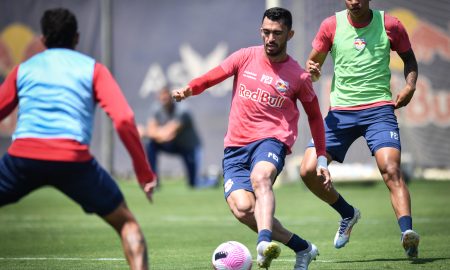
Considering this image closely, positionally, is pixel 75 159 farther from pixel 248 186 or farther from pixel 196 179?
pixel 196 179

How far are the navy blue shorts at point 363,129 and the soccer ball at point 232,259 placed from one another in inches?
85.6

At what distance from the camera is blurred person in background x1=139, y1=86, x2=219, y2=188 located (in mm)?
22922

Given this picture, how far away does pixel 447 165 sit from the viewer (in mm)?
23781

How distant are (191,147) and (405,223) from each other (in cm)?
1443

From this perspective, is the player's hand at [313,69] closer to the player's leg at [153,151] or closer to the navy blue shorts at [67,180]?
the navy blue shorts at [67,180]

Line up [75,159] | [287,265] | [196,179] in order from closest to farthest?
[75,159]
[287,265]
[196,179]

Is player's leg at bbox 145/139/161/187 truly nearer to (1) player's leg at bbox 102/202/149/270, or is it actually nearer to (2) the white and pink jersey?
(2) the white and pink jersey

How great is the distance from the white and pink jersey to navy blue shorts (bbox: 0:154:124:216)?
232 centimetres

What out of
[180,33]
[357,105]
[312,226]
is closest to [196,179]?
[180,33]

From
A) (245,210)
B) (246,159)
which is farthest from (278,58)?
(245,210)

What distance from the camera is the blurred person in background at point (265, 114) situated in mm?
8484

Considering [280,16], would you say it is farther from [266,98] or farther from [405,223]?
[405,223]

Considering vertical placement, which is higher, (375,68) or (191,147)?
(375,68)

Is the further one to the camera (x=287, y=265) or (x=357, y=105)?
(x=357, y=105)
